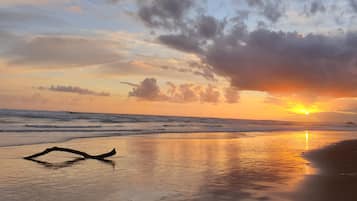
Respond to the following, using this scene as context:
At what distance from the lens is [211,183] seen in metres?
11.5

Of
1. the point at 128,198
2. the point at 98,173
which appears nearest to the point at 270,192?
the point at 128,198

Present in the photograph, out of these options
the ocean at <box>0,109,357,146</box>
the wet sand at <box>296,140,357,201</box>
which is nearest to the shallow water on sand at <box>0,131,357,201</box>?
the wet sand at <box>296,140,357,201</box>

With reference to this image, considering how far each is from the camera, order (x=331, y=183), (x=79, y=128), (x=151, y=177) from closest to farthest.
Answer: (x=331, y=183), (x=151, y=177), (x=79, y=128)

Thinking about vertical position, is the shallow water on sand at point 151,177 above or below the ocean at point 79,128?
below

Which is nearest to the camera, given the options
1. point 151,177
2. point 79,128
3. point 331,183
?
point 331,183

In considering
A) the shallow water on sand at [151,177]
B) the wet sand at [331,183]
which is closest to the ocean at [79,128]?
the shallow water on sand at [151,177]

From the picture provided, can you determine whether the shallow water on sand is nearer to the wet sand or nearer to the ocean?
the wet sand

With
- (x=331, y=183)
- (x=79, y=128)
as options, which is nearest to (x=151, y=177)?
(x=331, y=183)

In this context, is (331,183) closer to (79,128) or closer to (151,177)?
(151,177)

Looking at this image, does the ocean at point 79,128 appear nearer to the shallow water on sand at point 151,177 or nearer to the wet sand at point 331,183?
the shallow water on sand at point 151,177

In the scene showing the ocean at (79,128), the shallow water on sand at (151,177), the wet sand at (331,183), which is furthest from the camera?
the ocean at (79,128)

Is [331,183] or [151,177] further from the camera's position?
[151,177]

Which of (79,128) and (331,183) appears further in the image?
(79,128)

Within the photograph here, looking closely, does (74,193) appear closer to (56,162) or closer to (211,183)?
(211,183)
